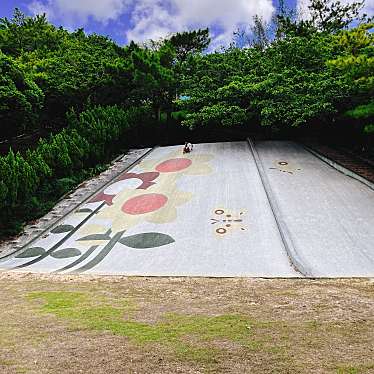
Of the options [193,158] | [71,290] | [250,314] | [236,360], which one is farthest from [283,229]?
[193,158]

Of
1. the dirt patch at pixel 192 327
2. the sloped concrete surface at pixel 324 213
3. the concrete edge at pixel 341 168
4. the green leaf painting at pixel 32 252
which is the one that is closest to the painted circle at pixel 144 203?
the green leaf painting at pixel 32 252

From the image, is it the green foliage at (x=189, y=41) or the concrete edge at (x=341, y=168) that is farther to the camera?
the green foliage at (x=189, y=41)

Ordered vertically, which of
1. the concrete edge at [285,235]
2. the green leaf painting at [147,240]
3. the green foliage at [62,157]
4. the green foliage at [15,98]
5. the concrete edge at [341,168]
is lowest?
the green leaf painting at [147,240]

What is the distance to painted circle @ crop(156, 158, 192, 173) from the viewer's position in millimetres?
11495

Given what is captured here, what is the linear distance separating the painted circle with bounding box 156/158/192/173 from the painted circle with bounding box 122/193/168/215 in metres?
2.03

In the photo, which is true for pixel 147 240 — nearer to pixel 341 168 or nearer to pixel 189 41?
pixel 341 168

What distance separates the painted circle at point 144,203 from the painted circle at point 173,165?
2.03 m

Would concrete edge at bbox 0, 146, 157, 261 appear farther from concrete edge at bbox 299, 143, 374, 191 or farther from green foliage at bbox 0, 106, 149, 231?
concrete edge at bbox 299, 143, 374, 191

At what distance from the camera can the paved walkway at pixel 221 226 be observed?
19.2 feet

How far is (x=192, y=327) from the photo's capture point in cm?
348

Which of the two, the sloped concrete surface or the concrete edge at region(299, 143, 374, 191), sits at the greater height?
the concrete edge at region(299, 143, 374, 191)

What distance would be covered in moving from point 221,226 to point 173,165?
486 centimetres

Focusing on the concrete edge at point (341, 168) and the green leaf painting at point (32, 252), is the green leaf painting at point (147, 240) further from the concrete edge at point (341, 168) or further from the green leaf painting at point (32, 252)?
the concrete edge at point (341, 168)

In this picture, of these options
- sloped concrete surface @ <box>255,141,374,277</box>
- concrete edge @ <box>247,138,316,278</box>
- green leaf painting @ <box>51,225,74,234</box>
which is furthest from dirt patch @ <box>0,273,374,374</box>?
green leaf painting @ <box>51,225,74,234</box>
